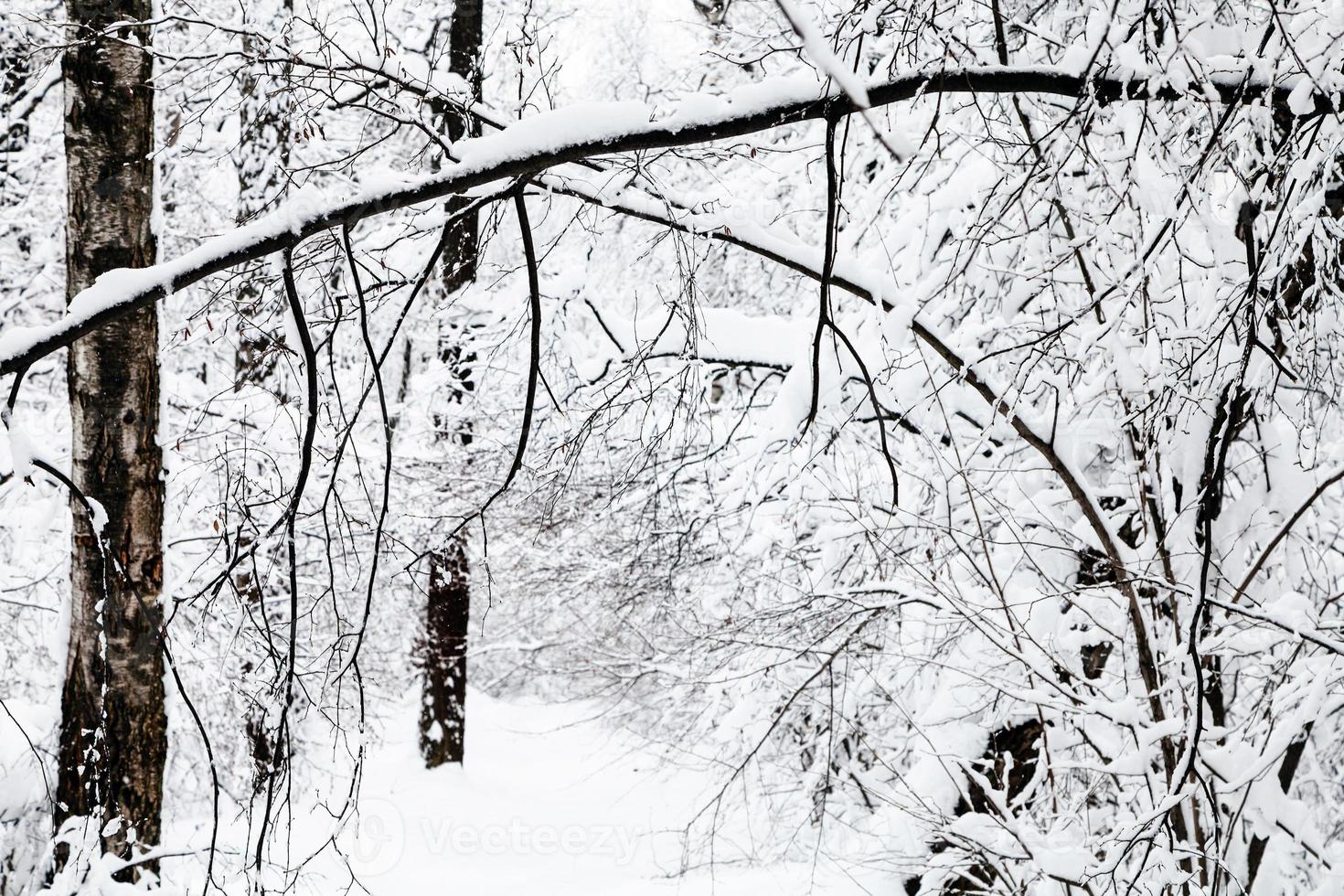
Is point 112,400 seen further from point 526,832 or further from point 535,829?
point 535,829

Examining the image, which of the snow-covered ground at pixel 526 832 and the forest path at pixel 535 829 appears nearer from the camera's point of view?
the snow-covered ground at pixel 526 832

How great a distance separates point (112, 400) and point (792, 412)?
102 inches

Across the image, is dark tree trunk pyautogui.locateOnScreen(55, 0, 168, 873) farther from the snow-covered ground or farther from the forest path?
the forest path

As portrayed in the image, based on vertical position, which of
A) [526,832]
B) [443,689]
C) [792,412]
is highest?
[792,412]

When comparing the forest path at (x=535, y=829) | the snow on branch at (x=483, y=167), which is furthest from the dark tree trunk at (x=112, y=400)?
the forest path at (x=535, y=829)

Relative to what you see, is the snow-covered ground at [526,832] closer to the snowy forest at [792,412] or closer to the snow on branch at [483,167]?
the snowy forest at [792,412]

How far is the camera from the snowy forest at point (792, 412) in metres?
2.03

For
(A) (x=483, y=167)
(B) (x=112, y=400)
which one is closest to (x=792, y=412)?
(B) (x=112, y=400)

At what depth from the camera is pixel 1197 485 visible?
3211 mm

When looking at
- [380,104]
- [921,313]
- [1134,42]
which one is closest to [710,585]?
[921,313]

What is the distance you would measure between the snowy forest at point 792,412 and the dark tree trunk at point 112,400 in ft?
0.05

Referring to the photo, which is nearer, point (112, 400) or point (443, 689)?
point (112, 400)

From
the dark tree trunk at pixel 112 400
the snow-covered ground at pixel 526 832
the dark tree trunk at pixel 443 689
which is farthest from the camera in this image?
the dark tree trunk at pixel 443 689

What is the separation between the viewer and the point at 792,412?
13.9 ft
